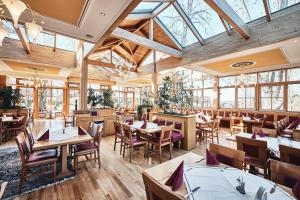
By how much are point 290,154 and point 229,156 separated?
901 millimetres

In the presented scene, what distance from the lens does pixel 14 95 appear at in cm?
614

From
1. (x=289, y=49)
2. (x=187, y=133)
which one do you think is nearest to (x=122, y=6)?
(x=187, y=133)

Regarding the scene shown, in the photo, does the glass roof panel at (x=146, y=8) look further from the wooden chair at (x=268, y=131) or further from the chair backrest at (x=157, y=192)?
the chair backrest at (x=157, y=192)

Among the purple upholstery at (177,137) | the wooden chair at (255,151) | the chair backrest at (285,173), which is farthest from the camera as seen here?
the purple upholstery at (177,137)

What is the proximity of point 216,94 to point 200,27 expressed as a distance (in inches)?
187

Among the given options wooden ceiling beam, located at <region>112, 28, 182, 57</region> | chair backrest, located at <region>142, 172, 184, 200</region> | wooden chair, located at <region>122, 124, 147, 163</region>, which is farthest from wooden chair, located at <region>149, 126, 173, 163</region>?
wooden ceiling beam, located at <region>112, 28, 182, 57</region>

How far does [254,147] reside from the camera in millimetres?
2283

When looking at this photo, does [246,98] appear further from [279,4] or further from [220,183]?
[220,183]

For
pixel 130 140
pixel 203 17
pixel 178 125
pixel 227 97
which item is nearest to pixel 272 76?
pixel 227 97

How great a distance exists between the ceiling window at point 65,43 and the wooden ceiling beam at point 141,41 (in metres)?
4.03

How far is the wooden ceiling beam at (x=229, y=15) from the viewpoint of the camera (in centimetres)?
336

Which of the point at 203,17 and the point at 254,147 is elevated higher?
the point at 203,17

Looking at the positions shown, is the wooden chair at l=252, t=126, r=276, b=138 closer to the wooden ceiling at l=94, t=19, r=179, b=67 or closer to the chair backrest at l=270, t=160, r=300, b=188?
the chair backrest at l=270, t=160, r=300, b=188

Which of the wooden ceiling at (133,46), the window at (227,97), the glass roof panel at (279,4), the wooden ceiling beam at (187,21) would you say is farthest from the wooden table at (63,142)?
the window at (227,97)
